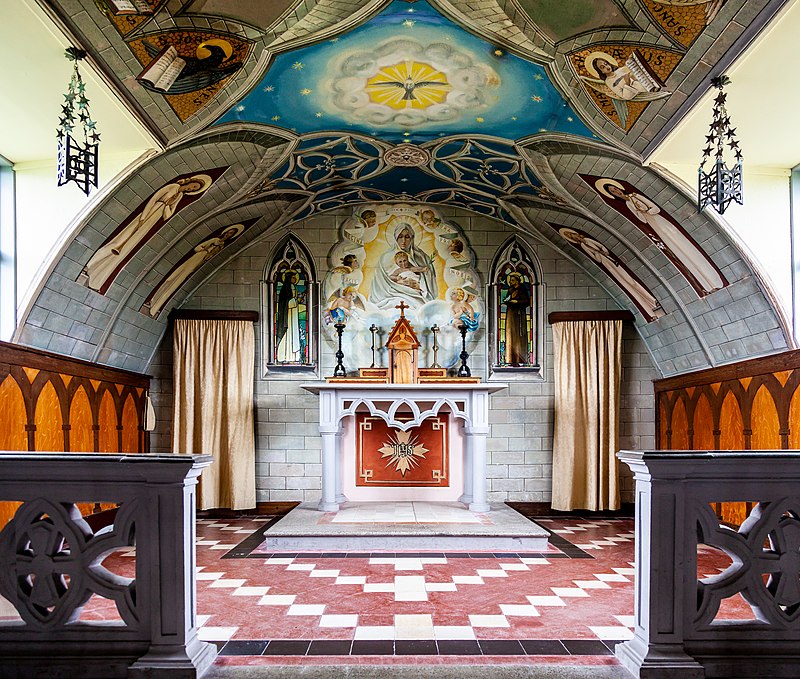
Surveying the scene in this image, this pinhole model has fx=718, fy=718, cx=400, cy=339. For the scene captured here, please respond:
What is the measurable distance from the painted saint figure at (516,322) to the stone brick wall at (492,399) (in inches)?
11.5

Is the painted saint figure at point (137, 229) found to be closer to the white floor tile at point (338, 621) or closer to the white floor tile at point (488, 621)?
the white floor tile at point (338, 621)

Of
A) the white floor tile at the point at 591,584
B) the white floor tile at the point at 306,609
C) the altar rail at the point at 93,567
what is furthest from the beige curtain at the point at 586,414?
the altar rail at the point at 93,567

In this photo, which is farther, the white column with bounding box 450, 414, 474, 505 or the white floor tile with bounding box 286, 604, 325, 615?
the white column with bounding box 450, 414, 474, 505

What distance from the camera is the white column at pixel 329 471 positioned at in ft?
27.0

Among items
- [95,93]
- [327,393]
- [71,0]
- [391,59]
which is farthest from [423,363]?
[71,0]

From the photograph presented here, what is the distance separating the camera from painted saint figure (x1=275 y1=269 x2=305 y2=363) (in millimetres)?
10016

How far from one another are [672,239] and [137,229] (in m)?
5.59

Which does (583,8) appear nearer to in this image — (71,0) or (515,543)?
(71,0)

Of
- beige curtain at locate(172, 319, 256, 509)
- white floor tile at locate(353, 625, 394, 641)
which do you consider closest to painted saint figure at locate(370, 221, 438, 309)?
beige curtain at locate(172, 319, 256, 509)

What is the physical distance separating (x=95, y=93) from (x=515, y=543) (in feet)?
18.1

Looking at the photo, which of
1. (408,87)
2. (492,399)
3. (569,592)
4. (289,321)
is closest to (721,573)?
(569,592)

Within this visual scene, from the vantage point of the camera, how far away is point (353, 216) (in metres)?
10.1

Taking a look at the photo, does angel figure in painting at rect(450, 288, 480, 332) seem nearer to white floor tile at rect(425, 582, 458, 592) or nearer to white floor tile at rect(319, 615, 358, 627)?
white floor tile at rect(425, 582, 458, 592)

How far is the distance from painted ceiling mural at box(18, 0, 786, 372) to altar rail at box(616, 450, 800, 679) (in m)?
2.72
